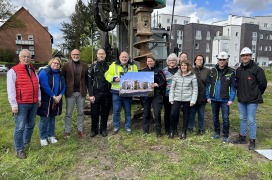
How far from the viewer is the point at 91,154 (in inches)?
204

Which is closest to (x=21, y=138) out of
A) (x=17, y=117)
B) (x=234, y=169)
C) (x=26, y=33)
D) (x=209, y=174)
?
(x=17, y=117)

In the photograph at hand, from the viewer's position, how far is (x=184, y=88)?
18.7 ft

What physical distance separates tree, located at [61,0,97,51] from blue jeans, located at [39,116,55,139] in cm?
3785

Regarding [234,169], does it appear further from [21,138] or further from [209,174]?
[21,138]

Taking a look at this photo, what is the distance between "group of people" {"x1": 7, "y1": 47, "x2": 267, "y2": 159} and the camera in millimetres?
5266

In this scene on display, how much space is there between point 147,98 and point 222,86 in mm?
1582

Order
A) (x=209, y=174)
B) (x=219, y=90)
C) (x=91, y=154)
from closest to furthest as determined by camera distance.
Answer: (x=209, y=174)
(x=91, y=154)
(x=219, y=90)

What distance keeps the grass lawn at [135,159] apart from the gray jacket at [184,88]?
2.91 feet

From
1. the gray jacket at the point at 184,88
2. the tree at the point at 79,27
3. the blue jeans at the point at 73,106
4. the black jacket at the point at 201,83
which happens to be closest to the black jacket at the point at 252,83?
the black jacket at the point at 201,83

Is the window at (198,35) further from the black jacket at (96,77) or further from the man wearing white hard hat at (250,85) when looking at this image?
the black jacket at (96,77)

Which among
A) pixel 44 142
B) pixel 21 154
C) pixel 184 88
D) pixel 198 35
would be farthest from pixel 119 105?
pixel 198 35

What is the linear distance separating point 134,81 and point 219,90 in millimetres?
1731

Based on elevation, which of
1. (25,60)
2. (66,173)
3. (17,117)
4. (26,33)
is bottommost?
(66,173)

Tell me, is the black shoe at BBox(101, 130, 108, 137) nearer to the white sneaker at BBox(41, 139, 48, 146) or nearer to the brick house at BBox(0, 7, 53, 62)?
the white sneaker at BBox(41, 139, 48, 146)
